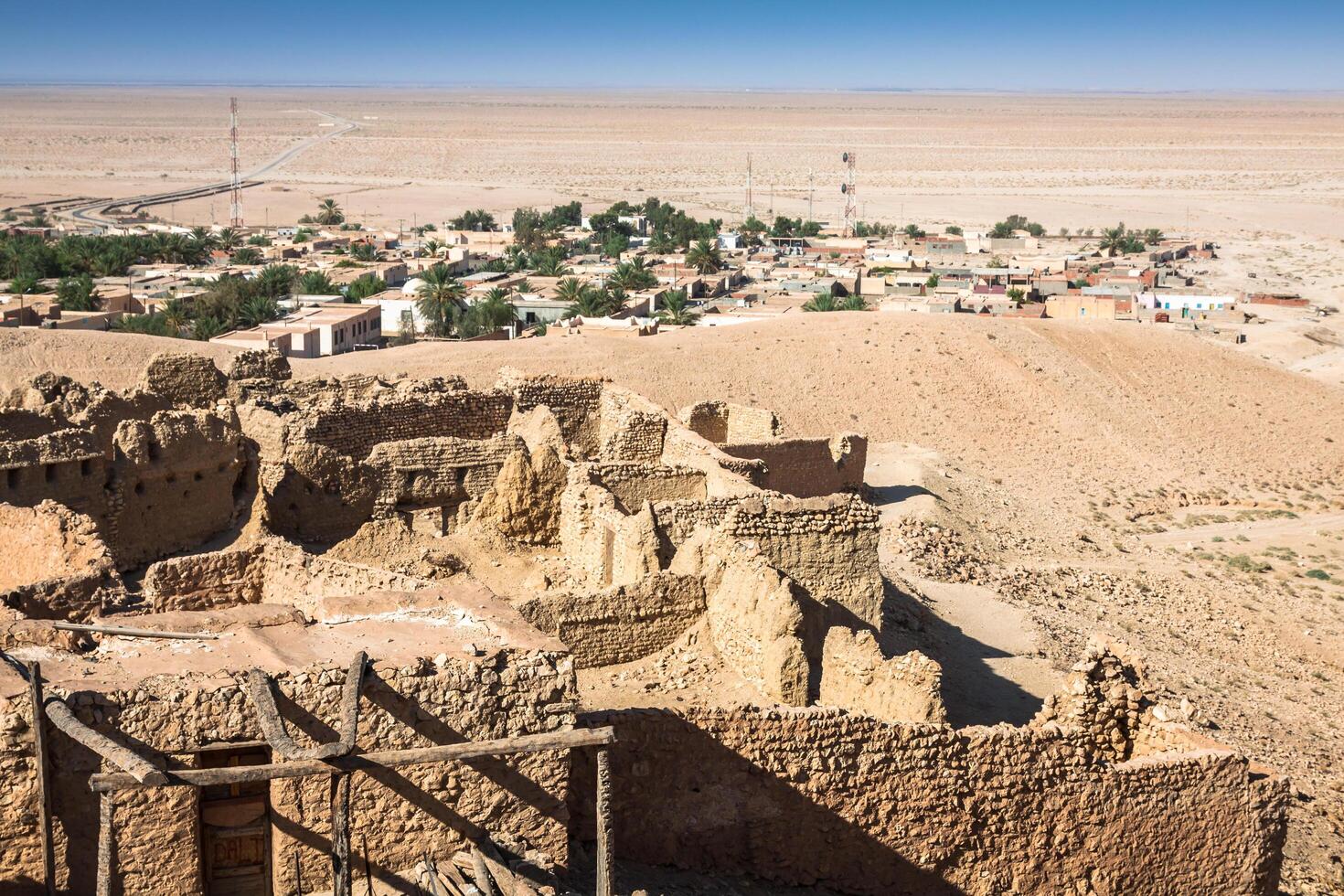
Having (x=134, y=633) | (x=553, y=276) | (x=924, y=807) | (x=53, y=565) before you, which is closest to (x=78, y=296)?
(x=553, y=276)

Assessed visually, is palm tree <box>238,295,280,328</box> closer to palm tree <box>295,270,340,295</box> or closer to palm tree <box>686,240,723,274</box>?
palm tree <box>295,270,340,295</box>

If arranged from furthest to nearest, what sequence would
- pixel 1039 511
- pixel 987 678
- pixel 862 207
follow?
pixel 862 207 → pixel 1039 511 → pixel 987 678

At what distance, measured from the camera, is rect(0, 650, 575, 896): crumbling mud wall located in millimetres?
7969

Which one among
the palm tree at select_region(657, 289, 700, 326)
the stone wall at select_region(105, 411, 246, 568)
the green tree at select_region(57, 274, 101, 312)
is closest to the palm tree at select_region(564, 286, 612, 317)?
the palm tree at select_region(657, 289, 700, 326)

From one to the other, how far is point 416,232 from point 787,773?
3446 inches

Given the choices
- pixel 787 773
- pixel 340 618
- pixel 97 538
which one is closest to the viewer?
pixel 340 618

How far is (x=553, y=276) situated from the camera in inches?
2685

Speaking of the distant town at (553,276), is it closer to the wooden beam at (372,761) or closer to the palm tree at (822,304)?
the palm tree at (822,304)

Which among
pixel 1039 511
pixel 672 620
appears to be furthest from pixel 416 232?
pixel 672 620

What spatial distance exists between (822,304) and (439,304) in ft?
43.7

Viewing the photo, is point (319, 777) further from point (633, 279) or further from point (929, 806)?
point (633, 279)

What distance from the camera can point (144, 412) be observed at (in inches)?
772

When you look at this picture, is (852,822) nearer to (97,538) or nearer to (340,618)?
(340,618)

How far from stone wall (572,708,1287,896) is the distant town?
97.8 feet
